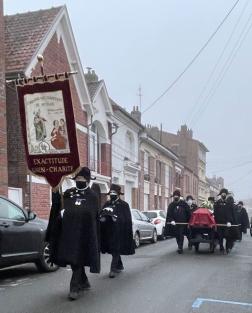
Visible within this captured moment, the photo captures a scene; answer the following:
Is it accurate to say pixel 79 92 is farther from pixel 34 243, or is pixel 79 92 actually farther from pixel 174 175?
pixel 174 175

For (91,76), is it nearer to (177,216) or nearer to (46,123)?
(177,216)

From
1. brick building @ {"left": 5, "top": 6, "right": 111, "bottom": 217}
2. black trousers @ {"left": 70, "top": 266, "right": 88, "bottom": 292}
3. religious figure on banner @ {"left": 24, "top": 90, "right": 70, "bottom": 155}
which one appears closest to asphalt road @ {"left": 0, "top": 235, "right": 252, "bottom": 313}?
black trousers @ {"left": 70, "top": 266, "right": 88, "bottom": 292}

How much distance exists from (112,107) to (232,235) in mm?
15009

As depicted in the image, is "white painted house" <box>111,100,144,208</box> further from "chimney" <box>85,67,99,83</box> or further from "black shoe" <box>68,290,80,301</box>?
"black shoe" <box>68,290,80,301</box>

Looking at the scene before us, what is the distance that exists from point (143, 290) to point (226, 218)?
22.9 ft

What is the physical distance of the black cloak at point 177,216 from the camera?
15.2 meters

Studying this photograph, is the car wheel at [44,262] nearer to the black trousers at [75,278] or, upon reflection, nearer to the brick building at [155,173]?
the black trousers at [75,278]

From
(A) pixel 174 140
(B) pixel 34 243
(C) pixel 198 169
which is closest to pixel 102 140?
(B) pixel 34 243

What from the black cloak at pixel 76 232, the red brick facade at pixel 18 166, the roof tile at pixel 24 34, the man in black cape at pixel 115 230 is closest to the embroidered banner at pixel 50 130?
the black cloak at pixel 76 232

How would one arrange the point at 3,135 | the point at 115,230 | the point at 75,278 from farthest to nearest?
the point at 3,135 < the point at 115,230 < the point at 75,278

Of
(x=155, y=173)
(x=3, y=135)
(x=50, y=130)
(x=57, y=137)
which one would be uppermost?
(x=3, y=135)

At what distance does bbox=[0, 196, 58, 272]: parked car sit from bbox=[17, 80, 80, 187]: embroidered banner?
5.58 ft

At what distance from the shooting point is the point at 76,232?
7.53 metres

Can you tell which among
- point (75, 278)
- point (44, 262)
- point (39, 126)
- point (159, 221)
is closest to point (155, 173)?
point (159, 221)
